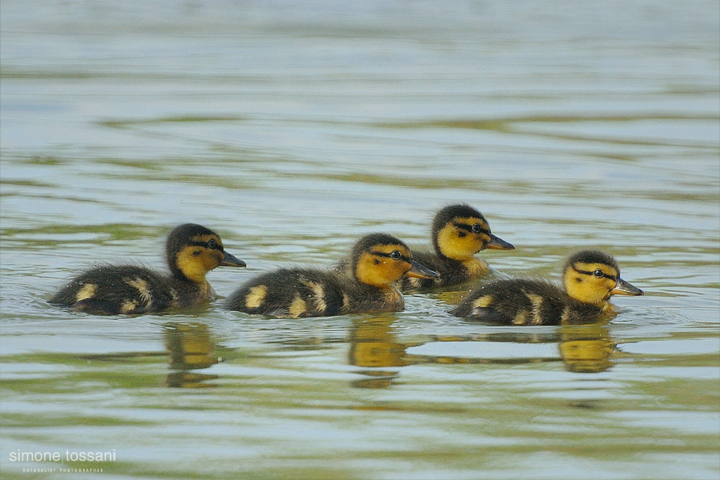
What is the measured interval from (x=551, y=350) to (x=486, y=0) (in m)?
15.7

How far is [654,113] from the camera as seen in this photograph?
1236 cm

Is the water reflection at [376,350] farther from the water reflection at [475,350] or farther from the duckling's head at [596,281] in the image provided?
the duckling's head at [596,281]

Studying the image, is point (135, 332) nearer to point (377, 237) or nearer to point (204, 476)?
point (377, 237)

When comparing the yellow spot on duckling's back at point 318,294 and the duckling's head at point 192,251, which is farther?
the duckling's head at point 192,251

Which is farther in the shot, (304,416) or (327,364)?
(327,364)

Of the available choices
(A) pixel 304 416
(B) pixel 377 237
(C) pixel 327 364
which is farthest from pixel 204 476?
(B) pixel 377 237

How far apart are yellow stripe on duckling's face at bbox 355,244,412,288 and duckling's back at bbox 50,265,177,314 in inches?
35.8

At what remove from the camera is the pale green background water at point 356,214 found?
4160 millimetres

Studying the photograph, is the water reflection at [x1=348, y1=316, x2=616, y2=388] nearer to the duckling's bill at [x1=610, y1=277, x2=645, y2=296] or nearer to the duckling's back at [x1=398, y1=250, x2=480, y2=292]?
the duckling's bill at [x1=610, y1=277, x2=645, y2=296]

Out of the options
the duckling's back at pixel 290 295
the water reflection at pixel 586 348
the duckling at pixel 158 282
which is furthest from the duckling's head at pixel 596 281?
the duckling at pixel 158 282

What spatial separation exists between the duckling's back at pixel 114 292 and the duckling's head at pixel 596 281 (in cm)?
183

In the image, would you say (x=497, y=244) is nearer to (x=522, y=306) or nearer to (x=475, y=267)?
(x=475, y=267)

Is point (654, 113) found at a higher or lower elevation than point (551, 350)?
higher

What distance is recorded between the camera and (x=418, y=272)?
6.61 meters
